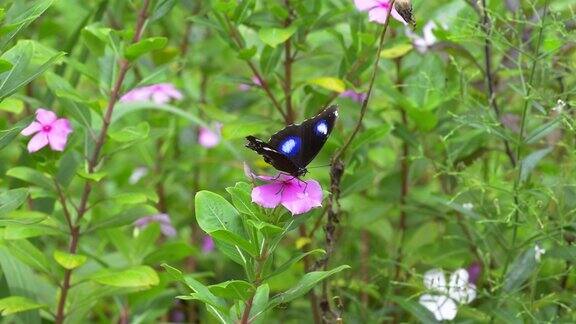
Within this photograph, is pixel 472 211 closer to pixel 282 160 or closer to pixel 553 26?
pixel 553 26

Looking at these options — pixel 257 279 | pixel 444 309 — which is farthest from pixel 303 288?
pixel 444 309

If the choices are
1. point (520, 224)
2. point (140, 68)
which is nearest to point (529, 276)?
point (520, 224)

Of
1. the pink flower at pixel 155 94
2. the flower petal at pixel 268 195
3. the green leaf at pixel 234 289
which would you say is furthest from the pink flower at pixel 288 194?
the pink flower at pixel 155 94

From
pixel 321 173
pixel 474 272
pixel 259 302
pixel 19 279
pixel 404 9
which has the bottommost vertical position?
pixel 474 272

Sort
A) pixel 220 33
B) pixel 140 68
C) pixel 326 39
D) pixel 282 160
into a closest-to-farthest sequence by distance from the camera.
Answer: pixel 282 160
pixel 220 33
pixel 326 39
pixel 140 68

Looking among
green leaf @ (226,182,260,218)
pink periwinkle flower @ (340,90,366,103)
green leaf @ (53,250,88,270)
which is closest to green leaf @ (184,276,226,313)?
green leaf @ (226,182,260,218)

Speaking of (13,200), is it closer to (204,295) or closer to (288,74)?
(204,295)
